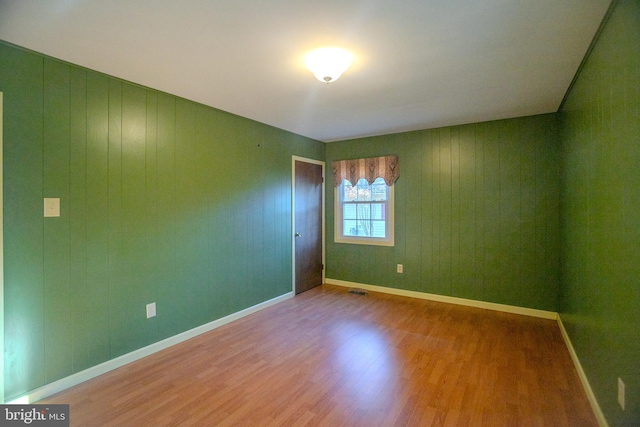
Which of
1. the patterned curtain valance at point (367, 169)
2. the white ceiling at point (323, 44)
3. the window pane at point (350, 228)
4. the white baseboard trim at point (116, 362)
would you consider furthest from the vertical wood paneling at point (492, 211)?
the white baseboard trim at point (116, 362)

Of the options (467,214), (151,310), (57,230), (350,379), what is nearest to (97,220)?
(57,230)

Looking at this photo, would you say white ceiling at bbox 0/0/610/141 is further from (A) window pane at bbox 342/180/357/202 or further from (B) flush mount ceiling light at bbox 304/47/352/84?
(A) window pane at bbox 342/180/357/202

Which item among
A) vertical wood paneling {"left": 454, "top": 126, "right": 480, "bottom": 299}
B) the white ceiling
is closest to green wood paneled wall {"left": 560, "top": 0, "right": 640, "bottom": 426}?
the white ceiling

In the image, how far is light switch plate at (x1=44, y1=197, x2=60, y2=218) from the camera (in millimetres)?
2122

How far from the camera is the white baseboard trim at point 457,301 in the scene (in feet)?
11.7

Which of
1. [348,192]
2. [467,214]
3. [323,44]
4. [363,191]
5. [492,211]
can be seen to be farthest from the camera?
[348,192]

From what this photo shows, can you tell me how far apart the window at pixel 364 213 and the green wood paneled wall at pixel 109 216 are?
67.4 inches

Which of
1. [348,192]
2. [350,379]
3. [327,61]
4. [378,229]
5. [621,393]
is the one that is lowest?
[350,379]

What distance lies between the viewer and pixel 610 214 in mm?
1674

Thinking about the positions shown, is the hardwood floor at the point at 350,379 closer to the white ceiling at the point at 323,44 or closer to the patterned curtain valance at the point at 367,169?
the patterned curtain valance at the point at 367,169

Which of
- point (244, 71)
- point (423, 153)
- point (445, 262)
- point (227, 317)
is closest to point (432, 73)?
point (244, 71)

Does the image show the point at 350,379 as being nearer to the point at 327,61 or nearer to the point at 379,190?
the point at 327,61

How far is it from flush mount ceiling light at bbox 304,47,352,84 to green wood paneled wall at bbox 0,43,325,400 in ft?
5.05

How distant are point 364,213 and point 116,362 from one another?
11.6ft
